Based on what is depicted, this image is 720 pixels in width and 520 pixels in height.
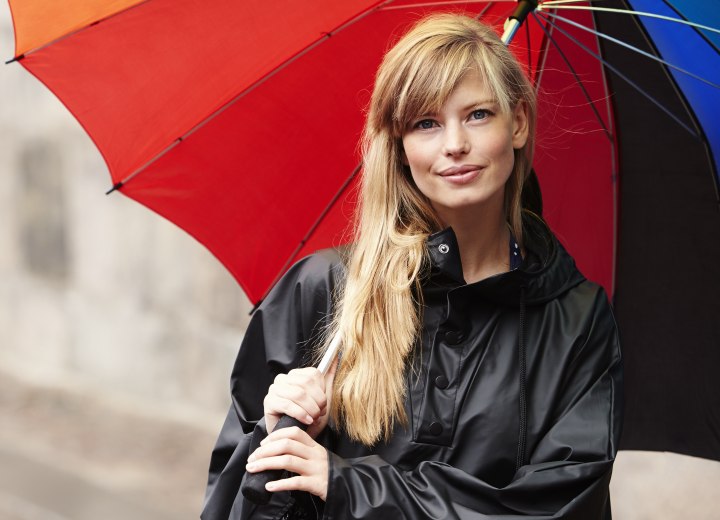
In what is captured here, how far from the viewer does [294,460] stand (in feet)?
6.44

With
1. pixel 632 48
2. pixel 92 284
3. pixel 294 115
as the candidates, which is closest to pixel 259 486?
pixel 294 115

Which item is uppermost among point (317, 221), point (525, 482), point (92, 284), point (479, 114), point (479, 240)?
point (92, 284)

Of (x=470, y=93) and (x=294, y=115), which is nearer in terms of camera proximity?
(x=470, y=93)

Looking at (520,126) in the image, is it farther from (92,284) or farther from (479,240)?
(92,284)

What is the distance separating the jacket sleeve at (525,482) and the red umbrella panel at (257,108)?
2.66 ft

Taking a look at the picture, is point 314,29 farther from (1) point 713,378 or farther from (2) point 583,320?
(1) point 713,378

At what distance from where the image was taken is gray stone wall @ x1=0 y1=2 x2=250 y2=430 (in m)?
7.19

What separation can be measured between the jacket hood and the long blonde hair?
34 mm

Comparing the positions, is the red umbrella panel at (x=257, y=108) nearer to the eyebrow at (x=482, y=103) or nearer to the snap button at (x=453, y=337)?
the eyebrow at (x=482, y=103)

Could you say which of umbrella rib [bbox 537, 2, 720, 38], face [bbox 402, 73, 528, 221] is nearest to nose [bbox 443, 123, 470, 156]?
face [bbox 402, 73, 528, 221]

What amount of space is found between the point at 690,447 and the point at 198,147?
1507 millimetres

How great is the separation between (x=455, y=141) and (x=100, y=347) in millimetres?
6084

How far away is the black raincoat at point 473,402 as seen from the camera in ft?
6.61

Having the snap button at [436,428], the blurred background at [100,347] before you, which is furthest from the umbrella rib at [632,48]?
the blurred background at [100,347]
